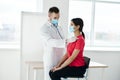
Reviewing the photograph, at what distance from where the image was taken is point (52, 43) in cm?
277

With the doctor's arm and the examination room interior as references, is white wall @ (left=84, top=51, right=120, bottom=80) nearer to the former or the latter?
the examination room interior

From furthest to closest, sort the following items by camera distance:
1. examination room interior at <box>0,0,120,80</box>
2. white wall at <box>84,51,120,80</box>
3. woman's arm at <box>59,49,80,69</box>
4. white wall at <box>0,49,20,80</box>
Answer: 1. white wall at <box>84,51,120,80</box>
2. white wall at <box>0,49,20,80</box>
3. examination room interior at <box>0,0,120,80</box>
4. woman's arm at <box>59,49,80,69</box>

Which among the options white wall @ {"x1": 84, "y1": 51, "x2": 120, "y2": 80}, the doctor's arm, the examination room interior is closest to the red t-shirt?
the doctor's arm

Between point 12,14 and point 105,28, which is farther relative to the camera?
point 105,28

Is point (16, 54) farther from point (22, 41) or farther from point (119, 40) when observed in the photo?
point (119, 40)

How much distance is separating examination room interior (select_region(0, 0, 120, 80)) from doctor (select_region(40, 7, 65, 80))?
1.22ft

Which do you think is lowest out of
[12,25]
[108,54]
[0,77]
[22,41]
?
[0,77]

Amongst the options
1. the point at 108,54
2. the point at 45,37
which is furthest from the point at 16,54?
the point at 108,54

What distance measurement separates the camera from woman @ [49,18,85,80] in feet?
8.48

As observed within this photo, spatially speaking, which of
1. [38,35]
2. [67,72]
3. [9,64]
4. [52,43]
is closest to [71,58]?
[67,72]

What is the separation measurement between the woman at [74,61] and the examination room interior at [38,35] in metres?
0.55

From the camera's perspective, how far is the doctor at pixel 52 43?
2.79 metres

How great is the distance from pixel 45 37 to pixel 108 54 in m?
1.83

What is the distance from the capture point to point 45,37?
2.80 metres
